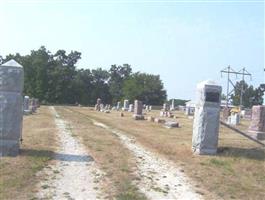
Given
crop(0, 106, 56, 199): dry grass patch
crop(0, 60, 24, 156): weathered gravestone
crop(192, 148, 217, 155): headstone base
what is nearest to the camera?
crop(0, 106, 56, 199): dry grass patch

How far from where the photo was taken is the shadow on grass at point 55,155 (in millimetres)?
13211

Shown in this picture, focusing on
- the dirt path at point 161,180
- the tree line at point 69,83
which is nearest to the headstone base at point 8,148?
the dirt path at point 161,180

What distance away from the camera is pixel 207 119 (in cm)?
1543

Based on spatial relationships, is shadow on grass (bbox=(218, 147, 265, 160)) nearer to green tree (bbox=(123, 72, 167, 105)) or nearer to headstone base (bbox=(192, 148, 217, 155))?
headstone base (bbox=(192, 148, 217, 155))

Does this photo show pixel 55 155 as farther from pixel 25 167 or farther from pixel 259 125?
pixel 259 125

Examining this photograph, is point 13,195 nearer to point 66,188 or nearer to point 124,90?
point 66,188

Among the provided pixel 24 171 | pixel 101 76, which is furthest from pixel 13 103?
pixel 101 76

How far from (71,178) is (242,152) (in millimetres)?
6000

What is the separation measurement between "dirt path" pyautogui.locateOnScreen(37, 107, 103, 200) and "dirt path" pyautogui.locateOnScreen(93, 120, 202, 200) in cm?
97

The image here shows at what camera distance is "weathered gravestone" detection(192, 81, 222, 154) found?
602 inches

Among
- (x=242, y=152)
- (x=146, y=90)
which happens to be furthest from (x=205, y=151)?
(x=146, y=90)

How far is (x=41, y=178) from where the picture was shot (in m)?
11.1

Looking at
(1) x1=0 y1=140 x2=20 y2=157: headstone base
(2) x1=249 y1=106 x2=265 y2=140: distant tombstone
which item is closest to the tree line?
(2) x1=249 y1=106 x2=265 y2=140: distant tombstone

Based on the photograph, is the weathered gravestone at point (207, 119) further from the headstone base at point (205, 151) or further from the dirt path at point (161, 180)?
the dirt path at point (161, 180)
